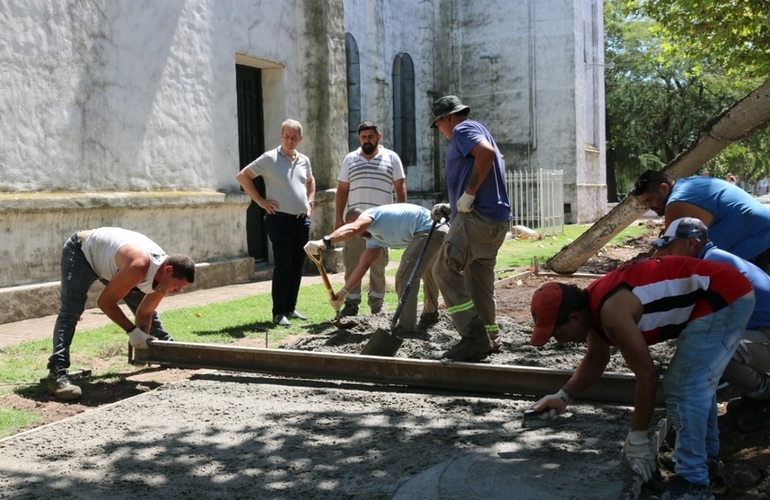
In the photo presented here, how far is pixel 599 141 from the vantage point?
2836cm

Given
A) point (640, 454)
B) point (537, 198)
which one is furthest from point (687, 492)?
point (537, 198)

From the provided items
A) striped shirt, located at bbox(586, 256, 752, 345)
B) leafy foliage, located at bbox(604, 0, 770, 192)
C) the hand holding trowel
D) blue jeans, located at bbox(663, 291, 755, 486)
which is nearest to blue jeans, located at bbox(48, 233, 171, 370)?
the hand holding trowel

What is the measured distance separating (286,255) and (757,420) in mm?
5090

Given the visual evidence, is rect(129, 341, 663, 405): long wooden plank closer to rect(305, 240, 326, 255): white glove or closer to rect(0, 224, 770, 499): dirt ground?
rect(0, 224, 770, 499): dirt ground

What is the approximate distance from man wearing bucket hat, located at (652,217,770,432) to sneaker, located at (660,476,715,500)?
0.90m

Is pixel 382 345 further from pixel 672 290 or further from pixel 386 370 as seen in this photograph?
pixel 672 290

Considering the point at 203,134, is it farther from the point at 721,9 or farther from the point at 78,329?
the point at 721,9

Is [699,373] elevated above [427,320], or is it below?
above

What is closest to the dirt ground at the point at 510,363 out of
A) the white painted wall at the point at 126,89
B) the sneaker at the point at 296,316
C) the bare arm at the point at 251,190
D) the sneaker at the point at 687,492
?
the sneaker at the point at 687,492

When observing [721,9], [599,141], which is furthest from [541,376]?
[599,141]

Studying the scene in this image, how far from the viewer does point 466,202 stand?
6.12m

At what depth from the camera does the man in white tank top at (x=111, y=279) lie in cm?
564

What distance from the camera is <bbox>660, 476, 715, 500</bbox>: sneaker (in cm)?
361

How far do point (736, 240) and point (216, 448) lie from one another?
3.28 metres
